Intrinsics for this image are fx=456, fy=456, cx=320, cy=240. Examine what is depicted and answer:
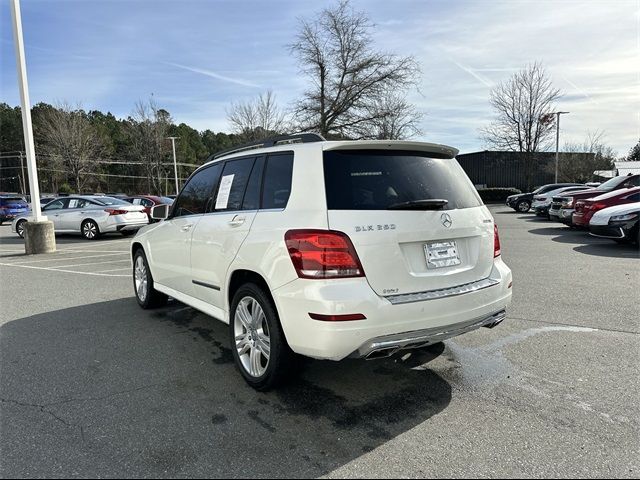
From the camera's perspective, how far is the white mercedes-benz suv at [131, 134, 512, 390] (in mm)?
2920

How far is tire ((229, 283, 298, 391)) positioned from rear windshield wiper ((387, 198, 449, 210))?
3.68ft

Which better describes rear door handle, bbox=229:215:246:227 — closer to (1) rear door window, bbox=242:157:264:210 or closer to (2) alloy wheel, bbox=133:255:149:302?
(1) rear door window, bbox=242:157:264:210

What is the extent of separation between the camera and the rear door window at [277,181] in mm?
3365

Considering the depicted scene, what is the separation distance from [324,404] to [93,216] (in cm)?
1435

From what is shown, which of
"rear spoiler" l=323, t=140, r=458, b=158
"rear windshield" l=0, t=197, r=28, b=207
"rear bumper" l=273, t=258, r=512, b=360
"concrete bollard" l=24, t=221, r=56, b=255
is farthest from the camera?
"rear windshield" l=0, t=197, r=28, b=207

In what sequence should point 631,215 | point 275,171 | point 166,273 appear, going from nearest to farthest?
→ point 275,171 < point 166,273 < point 631,215

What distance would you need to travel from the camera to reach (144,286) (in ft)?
19.6

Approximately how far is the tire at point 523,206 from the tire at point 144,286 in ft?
80.8

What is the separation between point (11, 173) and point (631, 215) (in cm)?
7525

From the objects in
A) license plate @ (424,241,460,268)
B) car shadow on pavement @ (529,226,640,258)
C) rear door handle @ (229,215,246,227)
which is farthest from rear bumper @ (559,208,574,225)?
rear door handle @ (229,215,246,227)

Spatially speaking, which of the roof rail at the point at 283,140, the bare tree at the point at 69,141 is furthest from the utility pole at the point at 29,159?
the bare tree at the point at 69,141

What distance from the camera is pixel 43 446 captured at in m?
2.78

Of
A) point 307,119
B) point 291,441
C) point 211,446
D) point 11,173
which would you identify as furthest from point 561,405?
point 11,173

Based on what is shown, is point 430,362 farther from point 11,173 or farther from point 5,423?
point 11,173
